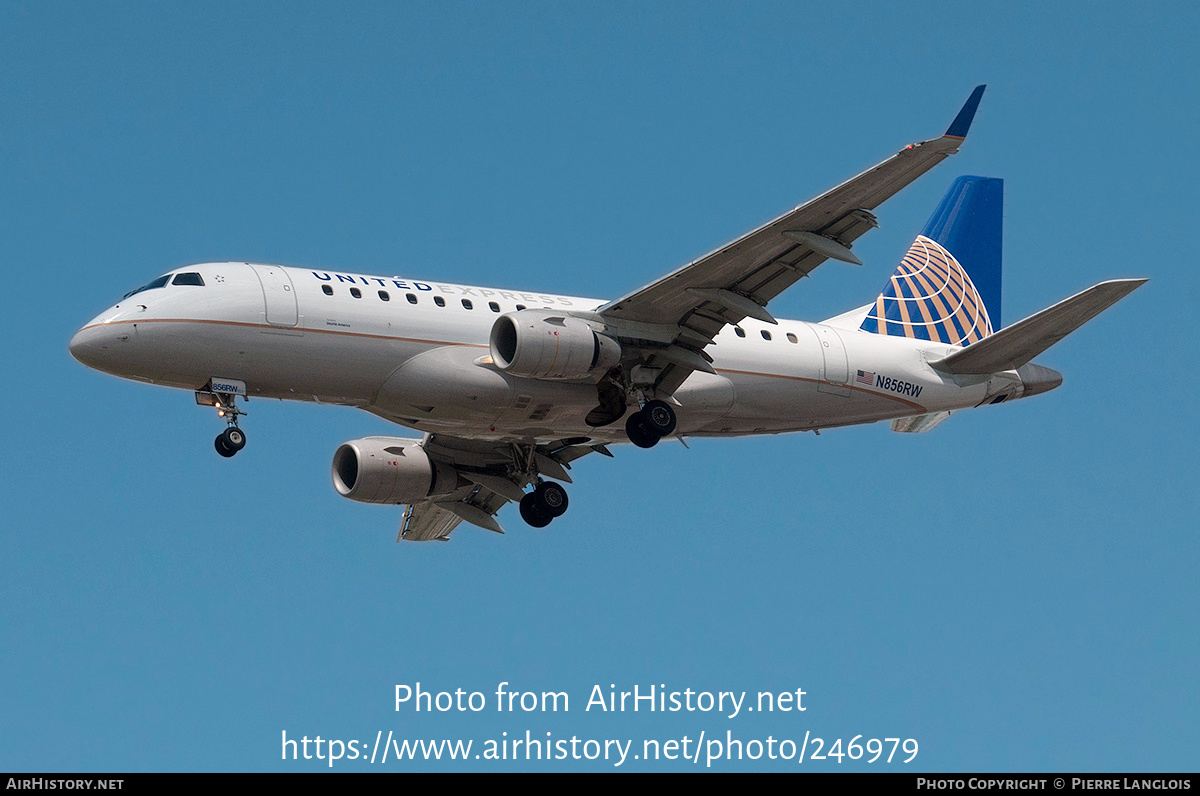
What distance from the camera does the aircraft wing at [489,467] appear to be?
3912 cm

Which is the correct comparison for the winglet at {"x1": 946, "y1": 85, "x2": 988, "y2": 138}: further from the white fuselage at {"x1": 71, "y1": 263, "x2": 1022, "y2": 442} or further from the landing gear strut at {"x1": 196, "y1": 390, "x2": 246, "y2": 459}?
the landing gear strut at {"x1": 196, "y1": 390, "x2": 246, "y2": 459}

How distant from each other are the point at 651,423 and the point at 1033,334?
8684 millimetres

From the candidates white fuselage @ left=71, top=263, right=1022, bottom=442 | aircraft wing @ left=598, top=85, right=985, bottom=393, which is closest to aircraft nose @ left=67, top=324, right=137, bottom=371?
white fuselage @ left=71, top=263, right=1022, bottom=442

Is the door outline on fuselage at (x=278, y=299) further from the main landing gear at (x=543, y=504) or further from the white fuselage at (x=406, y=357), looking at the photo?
the main landing gear at (x=543, y=504)

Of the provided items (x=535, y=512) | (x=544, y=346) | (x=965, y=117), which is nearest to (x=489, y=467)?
(x=535, y=512)

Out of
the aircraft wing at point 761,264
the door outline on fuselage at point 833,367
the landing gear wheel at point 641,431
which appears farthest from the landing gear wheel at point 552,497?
the door outline on fuselage at point 833,367

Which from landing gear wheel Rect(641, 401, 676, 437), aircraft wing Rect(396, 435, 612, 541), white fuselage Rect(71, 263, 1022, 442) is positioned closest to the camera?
white fuselage Rect(71, 263, 1022, 442)

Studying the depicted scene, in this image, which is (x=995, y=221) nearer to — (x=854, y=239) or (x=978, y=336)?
(x=978, y=336)

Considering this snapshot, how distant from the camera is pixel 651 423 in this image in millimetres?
34781

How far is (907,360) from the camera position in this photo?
38.2 metres

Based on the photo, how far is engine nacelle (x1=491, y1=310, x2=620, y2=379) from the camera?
32.7m

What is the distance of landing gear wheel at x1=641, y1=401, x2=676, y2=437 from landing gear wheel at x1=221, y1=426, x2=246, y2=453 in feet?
27.0

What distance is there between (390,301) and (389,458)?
6466mm

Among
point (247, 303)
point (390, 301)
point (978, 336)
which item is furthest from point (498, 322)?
point (978, 336)
